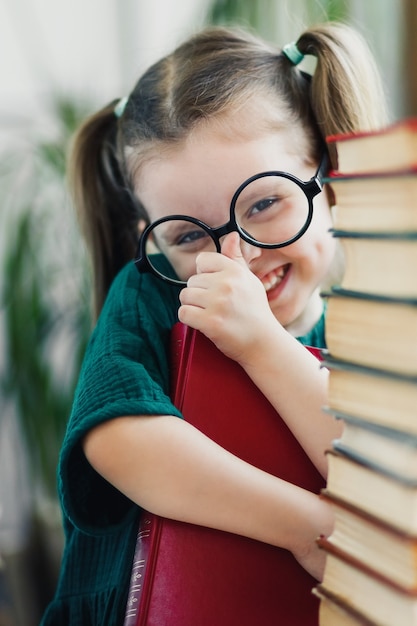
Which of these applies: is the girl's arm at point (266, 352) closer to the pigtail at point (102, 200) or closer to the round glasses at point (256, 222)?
the round glasses at point (256, 222)

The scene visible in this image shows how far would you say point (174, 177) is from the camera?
846mm

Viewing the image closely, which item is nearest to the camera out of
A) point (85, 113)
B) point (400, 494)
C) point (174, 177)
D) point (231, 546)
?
point (400, 494)

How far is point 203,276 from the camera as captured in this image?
2.41 ft

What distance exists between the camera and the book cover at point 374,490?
1.36 ft

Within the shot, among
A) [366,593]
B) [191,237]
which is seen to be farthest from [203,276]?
[366,593]

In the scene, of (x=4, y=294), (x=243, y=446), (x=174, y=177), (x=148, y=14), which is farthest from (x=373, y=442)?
(x=148, y=14)

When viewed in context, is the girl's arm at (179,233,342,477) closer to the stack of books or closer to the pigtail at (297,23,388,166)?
the stack of books

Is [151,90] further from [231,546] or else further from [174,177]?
[231,546]

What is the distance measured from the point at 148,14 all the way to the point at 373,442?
210 cm

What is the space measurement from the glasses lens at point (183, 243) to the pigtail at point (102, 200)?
0.18m

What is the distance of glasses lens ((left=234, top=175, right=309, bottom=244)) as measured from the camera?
2.67ft

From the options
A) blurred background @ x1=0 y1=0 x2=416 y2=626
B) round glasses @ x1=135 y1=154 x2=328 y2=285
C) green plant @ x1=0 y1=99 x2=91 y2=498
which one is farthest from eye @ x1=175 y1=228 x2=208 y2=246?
green plant @ x1=0 y1=99 x2=91 y2=498

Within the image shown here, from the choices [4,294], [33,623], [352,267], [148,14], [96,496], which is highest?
[148,14]

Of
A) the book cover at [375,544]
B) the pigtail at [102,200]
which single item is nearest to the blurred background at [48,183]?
the pigtail at [102,200]
